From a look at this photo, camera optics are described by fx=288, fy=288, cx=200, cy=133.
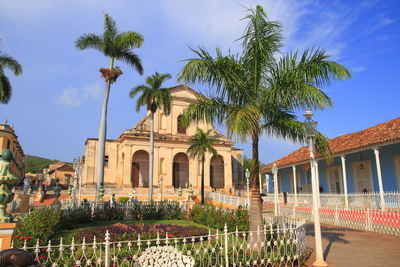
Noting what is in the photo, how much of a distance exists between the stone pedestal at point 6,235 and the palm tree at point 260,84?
499 centimetres

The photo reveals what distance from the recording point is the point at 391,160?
16.2 m

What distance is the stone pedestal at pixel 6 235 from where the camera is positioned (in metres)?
4.75

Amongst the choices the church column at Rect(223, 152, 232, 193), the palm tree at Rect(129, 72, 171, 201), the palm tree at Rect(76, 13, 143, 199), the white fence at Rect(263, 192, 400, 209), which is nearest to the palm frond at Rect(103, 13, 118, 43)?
the palm tree at Rect(76, 13, 143, 199)

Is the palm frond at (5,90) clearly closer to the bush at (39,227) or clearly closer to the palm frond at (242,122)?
the bush at (39,227)

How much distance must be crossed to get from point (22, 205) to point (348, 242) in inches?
698

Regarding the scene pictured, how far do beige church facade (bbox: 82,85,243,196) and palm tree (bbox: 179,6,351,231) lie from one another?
72.8 ft

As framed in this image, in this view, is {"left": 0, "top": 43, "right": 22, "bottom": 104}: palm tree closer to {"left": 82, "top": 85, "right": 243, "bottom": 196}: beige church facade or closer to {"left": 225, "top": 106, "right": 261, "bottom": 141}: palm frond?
{"left": 82, "top": 85, "right": 243, "bottom": 196}: beige church facade

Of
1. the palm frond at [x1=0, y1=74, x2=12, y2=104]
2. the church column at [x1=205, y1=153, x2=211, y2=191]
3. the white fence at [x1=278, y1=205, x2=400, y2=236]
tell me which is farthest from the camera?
the church column at [x1=205, y1=153, x2=211, y2=191]

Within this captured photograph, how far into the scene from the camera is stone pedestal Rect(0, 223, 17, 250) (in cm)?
475

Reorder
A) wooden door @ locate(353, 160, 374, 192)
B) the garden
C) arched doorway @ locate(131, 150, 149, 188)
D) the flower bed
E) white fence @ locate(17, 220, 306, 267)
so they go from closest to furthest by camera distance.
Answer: the garden
white fence @ locate(17, 220, 306, 267)
the flower bed
wooden door @ locate(353, 160, 374, 192)
arched doorway @ locate(131, 150, 149, 188)

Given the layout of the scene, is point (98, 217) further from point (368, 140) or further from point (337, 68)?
point (368, 140)

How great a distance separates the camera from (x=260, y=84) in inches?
335

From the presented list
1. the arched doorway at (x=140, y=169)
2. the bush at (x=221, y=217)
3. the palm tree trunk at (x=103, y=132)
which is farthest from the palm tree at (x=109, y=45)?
the arched doorway at (x=140, y=169)

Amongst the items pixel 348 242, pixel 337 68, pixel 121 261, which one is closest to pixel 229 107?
pixel 337 68
